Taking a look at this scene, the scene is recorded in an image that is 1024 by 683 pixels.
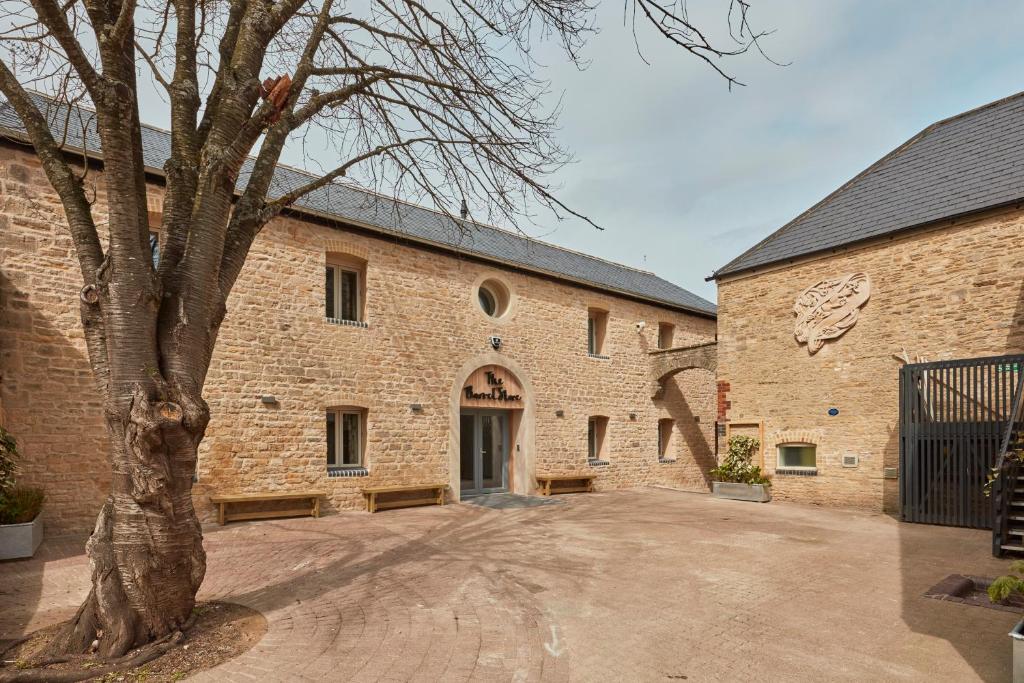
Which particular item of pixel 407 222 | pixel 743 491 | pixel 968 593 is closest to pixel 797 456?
pixel 743 491

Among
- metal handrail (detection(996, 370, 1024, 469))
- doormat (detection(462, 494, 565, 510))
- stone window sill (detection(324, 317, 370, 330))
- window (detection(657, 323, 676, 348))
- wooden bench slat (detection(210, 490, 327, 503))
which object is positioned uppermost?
window (detection(657, 323, 676, 348))

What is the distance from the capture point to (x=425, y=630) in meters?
4.34

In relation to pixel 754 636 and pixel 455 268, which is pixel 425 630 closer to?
pixel 754 636

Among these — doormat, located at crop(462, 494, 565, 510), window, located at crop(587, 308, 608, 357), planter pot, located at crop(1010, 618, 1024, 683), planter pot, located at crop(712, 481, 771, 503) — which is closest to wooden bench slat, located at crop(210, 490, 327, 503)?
doormat, located at crop(462, 494, 565, 510)

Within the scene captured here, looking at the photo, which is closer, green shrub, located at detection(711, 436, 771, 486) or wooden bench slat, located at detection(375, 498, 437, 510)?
wooden bench slat, located at detection(375, 498, 437, 510)

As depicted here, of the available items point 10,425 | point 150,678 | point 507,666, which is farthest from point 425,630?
point 10,425

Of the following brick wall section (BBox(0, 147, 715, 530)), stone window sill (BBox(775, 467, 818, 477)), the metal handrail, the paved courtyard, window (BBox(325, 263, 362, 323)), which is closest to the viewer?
the paved courtyard

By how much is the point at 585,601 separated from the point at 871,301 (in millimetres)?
9419

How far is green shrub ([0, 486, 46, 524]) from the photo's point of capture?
644 centimetres

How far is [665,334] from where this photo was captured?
1719cm

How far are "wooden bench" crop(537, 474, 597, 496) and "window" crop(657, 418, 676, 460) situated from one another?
316 centimetres

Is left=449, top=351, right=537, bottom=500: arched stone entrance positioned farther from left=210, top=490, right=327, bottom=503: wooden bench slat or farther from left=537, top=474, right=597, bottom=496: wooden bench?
left=210, top=490, right=327, bottom=503: wooden bench slat

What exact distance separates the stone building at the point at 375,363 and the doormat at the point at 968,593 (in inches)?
272

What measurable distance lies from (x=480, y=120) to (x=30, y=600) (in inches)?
231
